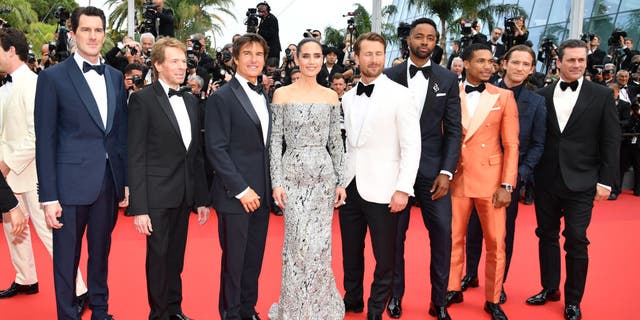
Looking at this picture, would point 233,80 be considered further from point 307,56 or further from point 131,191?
point 131,191

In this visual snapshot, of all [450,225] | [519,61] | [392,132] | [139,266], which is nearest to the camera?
[392,132]

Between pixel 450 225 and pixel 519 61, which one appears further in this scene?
pixel 519 61

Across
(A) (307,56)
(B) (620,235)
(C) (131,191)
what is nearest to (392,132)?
(A) (307,56)

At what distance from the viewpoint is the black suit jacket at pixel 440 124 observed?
340cm

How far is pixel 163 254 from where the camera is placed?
3.07 metres

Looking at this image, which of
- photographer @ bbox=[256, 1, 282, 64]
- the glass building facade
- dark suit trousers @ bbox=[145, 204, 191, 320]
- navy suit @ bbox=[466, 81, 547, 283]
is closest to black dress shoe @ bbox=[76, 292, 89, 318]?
dark suit trousers @ bbox=[145, 204, 191, 320]

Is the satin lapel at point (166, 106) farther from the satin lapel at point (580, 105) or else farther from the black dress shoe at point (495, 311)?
the satin lapel at point (580, 105)

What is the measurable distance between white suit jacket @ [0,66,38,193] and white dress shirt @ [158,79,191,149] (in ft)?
3.30

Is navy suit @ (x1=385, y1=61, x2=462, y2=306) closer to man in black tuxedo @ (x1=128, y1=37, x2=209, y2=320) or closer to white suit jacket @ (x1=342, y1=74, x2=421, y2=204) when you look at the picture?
white suit jacket @ (x1=342, y1=74, x2=421, y2=204)

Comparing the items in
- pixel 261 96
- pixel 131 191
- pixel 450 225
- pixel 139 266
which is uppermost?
pixel 261 96

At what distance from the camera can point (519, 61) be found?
12.3ft

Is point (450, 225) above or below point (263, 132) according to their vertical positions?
below

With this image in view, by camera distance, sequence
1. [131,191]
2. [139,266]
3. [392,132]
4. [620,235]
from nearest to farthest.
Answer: [131,191], [392,132], [139,266], [620,235]

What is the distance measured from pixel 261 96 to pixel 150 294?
1246 mm
